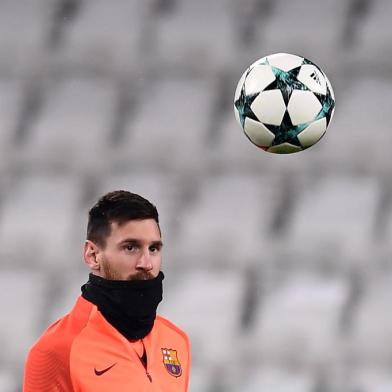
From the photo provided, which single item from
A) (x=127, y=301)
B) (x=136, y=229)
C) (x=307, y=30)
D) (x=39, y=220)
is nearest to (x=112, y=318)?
(x=127, y=301)

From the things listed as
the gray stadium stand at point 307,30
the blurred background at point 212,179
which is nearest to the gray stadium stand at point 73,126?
the blurred background at point 212,179

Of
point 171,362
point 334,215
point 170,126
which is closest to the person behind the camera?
point 171,362

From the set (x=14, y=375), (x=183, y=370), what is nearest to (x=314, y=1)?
(x=14, y=375)

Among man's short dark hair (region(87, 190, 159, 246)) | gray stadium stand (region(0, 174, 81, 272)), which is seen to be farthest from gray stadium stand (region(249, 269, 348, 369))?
man's short dark hair (region(87, 190, 159, 246))

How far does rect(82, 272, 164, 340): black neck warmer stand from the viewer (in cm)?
194

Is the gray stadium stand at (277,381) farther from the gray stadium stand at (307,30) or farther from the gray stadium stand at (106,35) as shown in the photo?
the gray stadium stand at (106,35)

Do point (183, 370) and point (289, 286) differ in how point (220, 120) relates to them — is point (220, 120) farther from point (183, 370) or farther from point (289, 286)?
point (183, 370)

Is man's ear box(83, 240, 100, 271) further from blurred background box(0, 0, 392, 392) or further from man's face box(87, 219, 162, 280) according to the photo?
blurred background box(0, 0, 392, 392)

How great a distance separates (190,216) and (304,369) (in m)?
0.75

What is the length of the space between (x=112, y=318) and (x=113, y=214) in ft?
0.69

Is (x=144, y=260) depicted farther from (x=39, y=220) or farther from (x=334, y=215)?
(x=39, y=220)

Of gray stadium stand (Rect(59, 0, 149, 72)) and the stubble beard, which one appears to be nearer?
the stubble beard

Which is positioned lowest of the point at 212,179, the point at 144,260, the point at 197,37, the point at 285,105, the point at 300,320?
the point at 300,320

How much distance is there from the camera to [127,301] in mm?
1944
